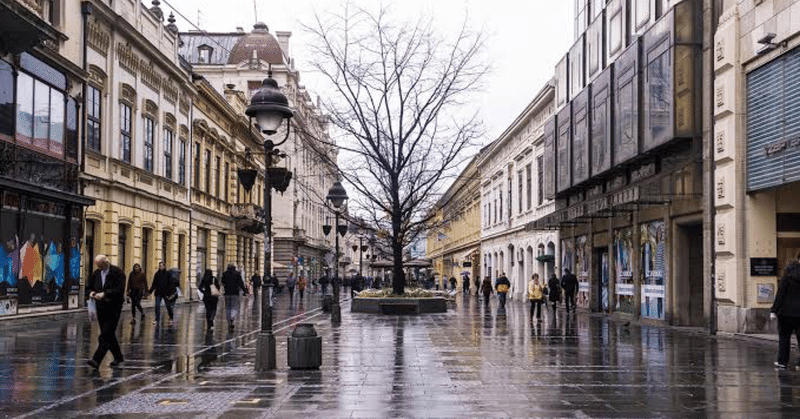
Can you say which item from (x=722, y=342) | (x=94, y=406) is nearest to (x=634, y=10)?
(x=722, y=342)

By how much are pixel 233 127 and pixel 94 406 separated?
A: 43951 millimetres

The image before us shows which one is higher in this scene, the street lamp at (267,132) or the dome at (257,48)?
the dome at (257,48)

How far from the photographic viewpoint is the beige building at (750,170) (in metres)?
18.1

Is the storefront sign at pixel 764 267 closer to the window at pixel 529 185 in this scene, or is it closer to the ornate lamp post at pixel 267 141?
the ornate lamp post at pixel 267 141

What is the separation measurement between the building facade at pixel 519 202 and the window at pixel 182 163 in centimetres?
1577

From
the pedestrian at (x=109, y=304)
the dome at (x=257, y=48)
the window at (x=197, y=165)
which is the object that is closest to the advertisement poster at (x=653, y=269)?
the pedestrian at (x=109, y=304)

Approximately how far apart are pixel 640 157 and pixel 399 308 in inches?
396

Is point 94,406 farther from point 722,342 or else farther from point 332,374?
point 722,342

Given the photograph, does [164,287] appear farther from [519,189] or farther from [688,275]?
[519,189]

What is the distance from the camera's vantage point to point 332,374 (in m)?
12.5

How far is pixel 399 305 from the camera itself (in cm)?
3059

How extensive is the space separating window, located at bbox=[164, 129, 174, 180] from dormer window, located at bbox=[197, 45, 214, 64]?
35.3m

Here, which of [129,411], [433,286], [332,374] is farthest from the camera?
[433,286]

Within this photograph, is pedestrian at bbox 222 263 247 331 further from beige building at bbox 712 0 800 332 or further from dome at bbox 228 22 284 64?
dome at bbox 228 22 284 64
